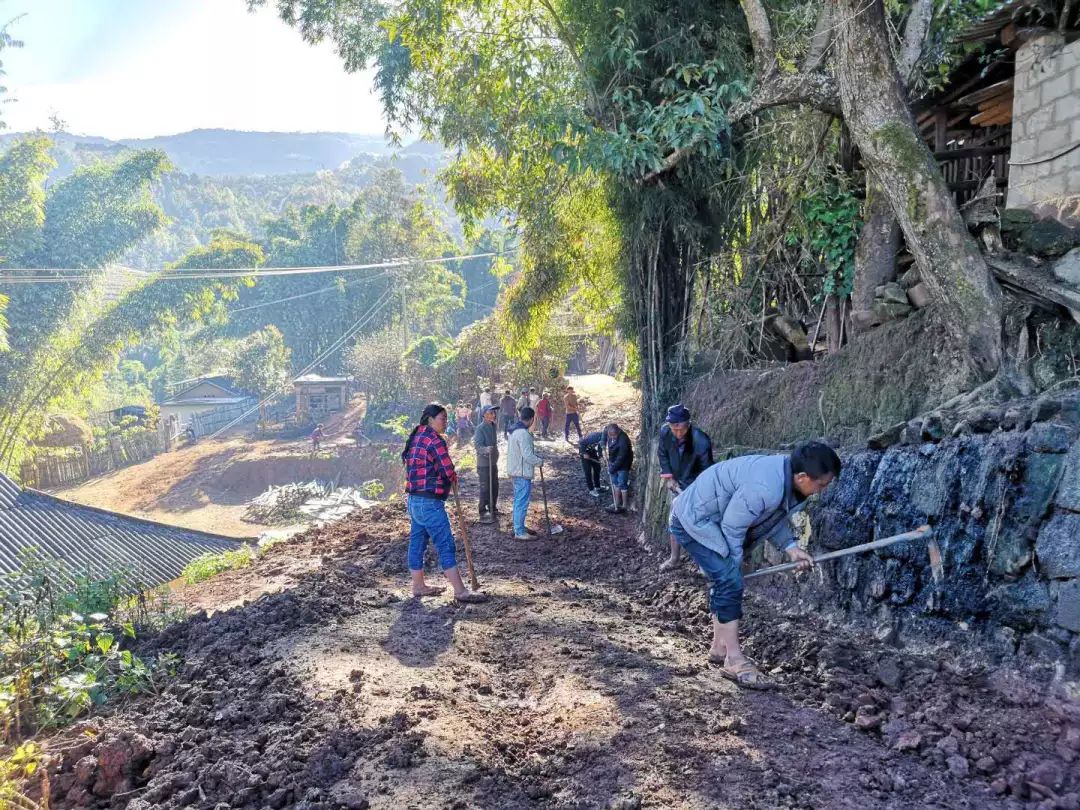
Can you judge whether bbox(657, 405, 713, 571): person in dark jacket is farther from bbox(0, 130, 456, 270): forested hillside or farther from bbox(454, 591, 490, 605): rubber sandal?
bbox(0, 130, 456, 270): forested hillside

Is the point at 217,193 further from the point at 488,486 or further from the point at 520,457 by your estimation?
the point at 520,457

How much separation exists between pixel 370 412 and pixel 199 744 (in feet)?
113

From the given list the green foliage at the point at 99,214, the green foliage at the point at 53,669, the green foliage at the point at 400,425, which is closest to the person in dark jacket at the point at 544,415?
the green foliage at the point at 400,425

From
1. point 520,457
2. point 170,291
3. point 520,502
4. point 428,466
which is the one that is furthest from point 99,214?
point 428,466

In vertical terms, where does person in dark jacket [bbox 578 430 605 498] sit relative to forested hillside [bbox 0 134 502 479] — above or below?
below

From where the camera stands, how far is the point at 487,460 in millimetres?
10586

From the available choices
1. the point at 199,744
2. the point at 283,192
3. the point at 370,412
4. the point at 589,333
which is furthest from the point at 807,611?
the point at 283,192

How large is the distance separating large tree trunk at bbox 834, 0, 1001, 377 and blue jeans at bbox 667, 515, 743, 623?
2.56 metres

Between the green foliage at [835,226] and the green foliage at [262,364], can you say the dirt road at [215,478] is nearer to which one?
the green foliage at [262,364]

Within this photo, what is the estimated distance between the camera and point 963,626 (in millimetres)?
4258

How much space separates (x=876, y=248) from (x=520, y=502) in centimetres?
502

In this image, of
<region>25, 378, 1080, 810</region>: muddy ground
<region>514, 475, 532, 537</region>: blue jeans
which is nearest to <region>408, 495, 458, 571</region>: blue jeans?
<region>25, 378, 1080, 810</region>: muddy ground

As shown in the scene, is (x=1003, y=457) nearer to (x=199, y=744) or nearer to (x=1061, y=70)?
(x=1061, y=70)

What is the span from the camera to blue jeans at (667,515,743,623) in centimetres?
447
